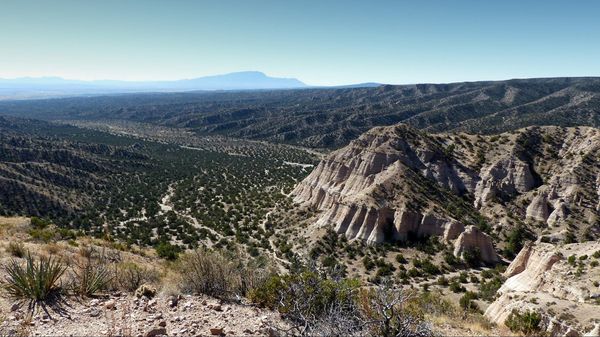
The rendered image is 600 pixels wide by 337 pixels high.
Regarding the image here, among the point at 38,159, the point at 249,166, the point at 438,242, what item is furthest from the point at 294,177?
the point at 38,159

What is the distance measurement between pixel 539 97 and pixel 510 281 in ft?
609

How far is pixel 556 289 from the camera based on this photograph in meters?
21.0

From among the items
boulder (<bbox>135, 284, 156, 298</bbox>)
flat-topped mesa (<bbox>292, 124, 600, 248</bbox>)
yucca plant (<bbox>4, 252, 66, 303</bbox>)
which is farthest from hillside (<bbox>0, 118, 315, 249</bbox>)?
boulder (<bbox>135, 284, 156, 298</bbox>)

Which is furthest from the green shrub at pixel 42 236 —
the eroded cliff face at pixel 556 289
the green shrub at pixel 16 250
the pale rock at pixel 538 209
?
the pale rock at pixel 538 209

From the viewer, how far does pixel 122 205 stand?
62.6 metres

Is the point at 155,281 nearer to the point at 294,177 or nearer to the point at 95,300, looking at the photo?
the point at 95,300

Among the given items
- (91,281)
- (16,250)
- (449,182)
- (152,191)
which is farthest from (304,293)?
(152,191)

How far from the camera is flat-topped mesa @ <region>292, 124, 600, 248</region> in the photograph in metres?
41.5

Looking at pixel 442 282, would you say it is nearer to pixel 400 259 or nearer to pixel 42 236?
pixel 400 259

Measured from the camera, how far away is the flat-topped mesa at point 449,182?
136ft

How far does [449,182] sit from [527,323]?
38431 mm

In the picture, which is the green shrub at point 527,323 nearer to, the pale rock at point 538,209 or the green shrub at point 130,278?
the green shrub at point 130,278

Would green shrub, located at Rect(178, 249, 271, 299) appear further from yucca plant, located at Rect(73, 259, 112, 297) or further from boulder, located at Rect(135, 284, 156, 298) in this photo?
yucca plant, located at Rect(73, 259, 112, 297)

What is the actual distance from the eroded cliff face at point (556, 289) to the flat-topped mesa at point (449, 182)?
1026 cm
